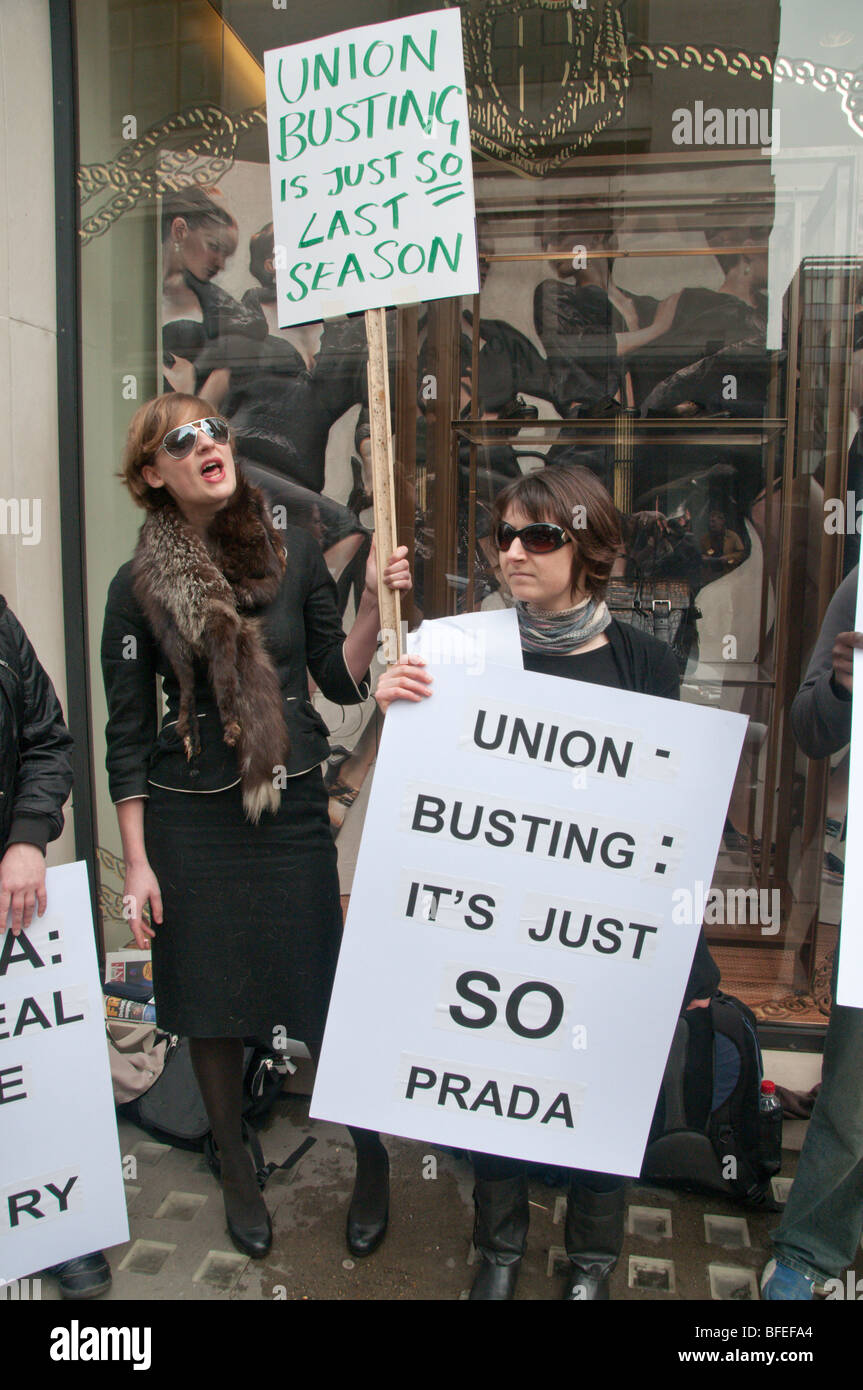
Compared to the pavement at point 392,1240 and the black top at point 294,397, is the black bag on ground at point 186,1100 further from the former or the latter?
the black top at point 294,397

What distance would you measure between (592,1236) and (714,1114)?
1.91ft

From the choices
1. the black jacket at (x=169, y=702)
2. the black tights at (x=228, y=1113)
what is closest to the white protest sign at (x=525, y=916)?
the black jacket at (x=169, y=702)

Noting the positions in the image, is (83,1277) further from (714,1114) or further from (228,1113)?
(714,1114)

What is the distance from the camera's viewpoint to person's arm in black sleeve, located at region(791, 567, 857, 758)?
5.90 feet

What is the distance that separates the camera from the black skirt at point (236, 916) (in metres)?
2.07

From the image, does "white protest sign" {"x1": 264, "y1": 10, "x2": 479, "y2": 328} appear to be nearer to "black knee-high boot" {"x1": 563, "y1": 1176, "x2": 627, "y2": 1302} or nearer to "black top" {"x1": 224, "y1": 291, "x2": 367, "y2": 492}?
"black top" {"x1": 224, "y1": 291, "x2": 367, "y2": 492}

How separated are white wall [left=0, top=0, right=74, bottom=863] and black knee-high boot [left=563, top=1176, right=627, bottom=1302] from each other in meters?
2.43

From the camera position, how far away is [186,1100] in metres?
→ 2.66

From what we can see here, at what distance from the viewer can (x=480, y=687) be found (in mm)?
1777

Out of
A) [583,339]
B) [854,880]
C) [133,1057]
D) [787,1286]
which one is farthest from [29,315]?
[787,1286]

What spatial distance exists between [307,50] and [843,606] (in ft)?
5.23

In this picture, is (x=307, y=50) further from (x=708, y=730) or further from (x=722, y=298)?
(x=722, y=298)

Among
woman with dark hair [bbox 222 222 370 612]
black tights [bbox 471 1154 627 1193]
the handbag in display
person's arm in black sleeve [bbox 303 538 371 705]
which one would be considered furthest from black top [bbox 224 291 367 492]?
black tights [bbox 471 1154 627 1193]

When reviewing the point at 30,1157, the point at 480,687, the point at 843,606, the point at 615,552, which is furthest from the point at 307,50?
the point at 30,1157
